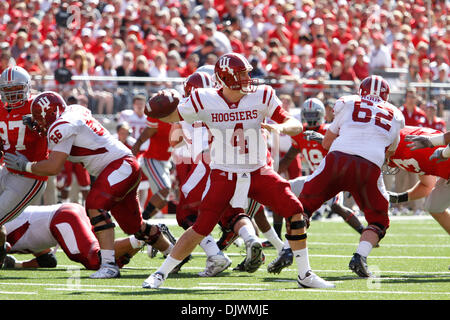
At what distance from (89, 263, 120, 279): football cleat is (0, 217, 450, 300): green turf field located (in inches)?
3.4

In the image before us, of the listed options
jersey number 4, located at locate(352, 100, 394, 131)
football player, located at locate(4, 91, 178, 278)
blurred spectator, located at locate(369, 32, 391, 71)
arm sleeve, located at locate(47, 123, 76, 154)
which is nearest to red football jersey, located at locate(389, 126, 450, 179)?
jersey number 4, located at locate(352, 100, 394, 131)

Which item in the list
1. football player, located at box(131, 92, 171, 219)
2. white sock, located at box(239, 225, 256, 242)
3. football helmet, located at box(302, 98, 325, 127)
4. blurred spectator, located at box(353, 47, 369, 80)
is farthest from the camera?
blurred spectator, located at box(353, 47, 369, 80)

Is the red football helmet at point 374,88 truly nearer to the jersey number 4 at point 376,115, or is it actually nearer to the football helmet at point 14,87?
the jersey number 4 at point 376,115

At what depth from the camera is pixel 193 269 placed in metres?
8.16

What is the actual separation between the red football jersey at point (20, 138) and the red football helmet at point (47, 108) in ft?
1.47

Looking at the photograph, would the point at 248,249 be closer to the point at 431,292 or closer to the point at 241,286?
the point at 241,286

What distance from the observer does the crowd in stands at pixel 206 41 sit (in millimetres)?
15109

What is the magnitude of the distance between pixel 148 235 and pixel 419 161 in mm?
2421

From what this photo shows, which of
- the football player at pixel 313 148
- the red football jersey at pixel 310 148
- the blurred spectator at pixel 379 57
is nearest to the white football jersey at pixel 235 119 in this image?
the football player at pixel 313 148

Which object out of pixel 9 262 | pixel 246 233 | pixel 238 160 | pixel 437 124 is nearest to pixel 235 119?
pixel 238 160

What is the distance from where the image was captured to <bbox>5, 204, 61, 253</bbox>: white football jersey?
8133 millimetres

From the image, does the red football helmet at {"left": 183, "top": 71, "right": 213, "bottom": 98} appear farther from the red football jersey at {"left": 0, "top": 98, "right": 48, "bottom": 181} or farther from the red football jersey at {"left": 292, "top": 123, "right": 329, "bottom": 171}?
the red football jersey at {"left": 292, "top": 123, "right": 329, "bottom": 171}

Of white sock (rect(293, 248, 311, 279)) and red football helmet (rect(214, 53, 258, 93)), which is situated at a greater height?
red football helmet (rect(214, 53, 258, 93))
